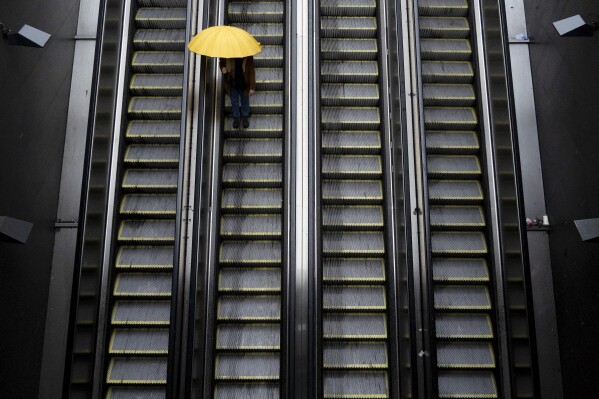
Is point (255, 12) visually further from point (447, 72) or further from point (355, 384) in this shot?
point (355, 384)

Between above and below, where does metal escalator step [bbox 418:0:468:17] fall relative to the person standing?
above

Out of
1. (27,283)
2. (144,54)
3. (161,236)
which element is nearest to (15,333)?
(27,283)

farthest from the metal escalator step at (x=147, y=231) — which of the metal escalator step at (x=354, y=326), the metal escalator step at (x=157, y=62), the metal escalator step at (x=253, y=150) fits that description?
the metal escalator step at (x=354, y=326)

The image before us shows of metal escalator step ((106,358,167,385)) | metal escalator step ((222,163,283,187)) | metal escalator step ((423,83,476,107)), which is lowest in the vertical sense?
metal escalator step ((106,358,167,385))

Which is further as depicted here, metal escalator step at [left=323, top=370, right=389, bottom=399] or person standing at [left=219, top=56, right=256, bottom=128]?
person standing at [left=219, top=56, right=256, bottom=128]

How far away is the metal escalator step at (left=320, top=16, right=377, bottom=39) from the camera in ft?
28.8

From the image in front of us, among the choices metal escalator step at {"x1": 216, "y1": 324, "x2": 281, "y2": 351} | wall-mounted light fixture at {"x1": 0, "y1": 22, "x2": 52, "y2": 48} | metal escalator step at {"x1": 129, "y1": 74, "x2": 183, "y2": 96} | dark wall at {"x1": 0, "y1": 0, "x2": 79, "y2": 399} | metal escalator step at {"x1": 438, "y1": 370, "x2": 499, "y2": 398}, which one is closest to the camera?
wall-mounted light fixture at {"x1": 0, "y1": 22, "x2": 52, "y2": 48}

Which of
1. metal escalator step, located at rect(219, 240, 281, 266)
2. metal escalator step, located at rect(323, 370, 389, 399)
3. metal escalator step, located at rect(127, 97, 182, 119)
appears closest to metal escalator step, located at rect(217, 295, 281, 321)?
metal escalator step, located at rect(219, 240, 281, 266)

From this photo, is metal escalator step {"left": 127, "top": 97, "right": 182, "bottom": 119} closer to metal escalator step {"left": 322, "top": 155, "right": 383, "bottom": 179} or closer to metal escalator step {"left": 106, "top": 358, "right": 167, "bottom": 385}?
metal escalator step {"left": 322, "top": 155, "right": 383, "bottom": 179}

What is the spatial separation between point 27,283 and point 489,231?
597 cm

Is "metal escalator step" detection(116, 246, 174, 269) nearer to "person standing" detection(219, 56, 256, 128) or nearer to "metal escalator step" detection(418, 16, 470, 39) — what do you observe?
"person standing" detection(219, 56, 256, 128)

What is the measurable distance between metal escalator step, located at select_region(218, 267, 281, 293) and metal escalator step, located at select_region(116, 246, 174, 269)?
2.51ft

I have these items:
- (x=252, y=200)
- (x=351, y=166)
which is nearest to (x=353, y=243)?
(x=351, y=166)

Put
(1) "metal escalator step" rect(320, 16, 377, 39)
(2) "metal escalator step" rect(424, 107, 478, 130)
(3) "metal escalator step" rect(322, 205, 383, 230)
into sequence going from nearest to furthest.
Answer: (3) "metal escalator step" rect(322, 205, 383, 230) < (2) "metal escalator step" rect(424, 107, 478, 130) < (1) "metal escalator step" rect(320, 16, 377, 39)
